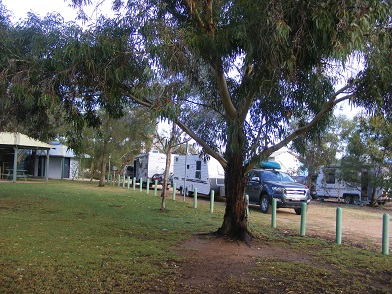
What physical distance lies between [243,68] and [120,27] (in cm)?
289

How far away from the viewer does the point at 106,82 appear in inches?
337

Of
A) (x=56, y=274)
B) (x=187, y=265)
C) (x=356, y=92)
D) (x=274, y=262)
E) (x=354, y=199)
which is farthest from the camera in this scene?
(x=354, y=199)

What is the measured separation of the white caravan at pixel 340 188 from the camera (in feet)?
83.9

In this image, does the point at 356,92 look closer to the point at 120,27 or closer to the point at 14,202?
the point at 120,27

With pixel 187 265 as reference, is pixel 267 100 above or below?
above

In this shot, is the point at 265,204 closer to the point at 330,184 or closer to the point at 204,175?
the point at 204,175

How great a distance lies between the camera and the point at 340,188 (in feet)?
91.2

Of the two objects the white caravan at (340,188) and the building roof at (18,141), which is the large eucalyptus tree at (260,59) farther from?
the building roof at (18,141)

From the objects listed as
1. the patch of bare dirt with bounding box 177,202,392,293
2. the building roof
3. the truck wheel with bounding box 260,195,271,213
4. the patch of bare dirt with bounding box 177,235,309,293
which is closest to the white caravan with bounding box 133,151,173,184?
the building roof

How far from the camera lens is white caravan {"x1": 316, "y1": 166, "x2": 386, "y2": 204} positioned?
83.9 ft

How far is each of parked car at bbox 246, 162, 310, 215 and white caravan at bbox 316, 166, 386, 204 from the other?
9402 millimetres

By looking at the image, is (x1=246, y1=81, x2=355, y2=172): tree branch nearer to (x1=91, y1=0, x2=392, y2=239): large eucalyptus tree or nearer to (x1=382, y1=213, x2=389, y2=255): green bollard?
Result: (x1=91, y1=0, x2=392, y2=239): large eucalyptus tree

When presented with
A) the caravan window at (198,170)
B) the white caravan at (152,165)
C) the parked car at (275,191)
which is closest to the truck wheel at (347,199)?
the parked car at (275,191)

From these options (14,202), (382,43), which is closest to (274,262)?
(382,43)
